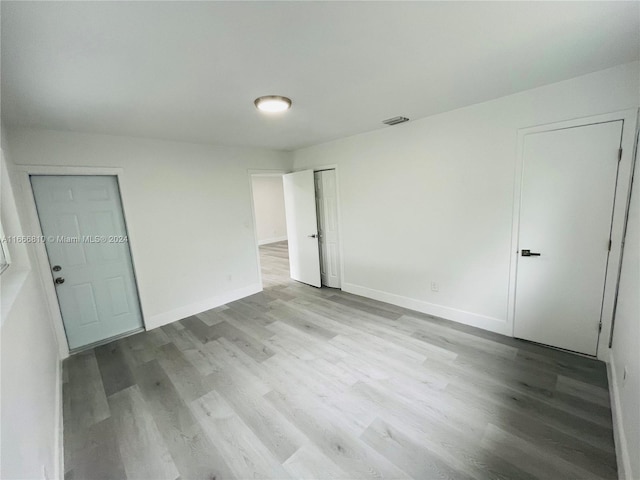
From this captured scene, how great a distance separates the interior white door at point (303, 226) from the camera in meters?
4.47

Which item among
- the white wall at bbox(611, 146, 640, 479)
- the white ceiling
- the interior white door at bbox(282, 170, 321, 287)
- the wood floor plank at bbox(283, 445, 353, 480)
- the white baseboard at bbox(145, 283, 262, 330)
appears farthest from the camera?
the interior white door at bbox(282, 170, 321, 287)

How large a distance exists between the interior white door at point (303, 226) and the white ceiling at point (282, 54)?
1.95 meters

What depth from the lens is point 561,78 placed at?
216 cm

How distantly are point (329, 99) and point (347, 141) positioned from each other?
1584 mm

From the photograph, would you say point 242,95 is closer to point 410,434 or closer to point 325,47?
point 325,47

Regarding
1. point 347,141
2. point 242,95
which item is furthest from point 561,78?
point 242,95

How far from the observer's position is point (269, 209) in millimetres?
9250

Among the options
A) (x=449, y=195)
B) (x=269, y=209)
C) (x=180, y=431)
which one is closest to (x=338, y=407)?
(x=180, y=431)

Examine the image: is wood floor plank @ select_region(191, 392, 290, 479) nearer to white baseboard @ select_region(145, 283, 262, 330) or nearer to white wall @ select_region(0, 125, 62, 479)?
white wall @ select_region(0, 125, 62, 479)

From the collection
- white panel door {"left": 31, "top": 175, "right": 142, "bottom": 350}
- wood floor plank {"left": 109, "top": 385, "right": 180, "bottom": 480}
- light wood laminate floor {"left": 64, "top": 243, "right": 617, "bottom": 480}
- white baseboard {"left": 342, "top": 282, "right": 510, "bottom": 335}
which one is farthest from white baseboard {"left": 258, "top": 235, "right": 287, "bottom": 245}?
wood floor plank {"left": 109, "top": 385, "right": 180, "bottom": 480}

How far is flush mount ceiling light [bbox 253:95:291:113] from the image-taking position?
2180mm

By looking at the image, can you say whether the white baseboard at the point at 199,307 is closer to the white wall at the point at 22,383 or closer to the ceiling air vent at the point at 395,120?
the white wall at the point at 22,383

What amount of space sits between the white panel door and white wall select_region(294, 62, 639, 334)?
118 inches

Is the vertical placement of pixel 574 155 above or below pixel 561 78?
below
